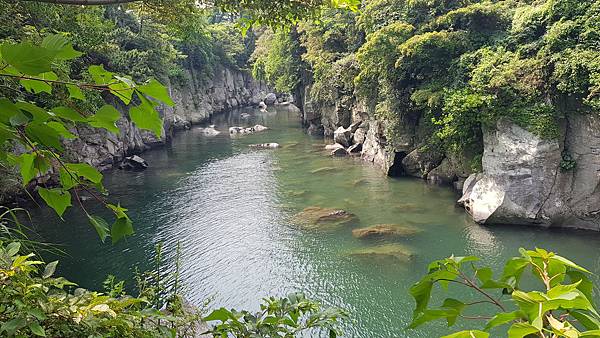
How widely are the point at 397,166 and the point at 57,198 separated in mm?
17683

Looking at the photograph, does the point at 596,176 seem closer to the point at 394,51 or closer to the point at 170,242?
the point at 394,51

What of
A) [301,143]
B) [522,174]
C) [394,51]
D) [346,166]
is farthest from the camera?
[301,143]

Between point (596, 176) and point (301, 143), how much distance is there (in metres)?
17.2

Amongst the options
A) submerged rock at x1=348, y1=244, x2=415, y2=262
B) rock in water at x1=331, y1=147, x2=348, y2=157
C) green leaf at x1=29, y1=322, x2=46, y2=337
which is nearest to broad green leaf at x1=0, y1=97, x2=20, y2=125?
green leaf at x1=29, y1=322, x2=46, y2=337

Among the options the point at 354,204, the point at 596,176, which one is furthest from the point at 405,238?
the point at 596,176

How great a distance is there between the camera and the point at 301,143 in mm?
26781

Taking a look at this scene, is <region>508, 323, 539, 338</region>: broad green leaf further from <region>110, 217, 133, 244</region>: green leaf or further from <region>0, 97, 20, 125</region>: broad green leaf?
<region>0, 97, 20, 125</region>: broad green leaf

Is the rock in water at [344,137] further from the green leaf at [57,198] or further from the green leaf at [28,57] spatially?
the green leaf at [28,57]

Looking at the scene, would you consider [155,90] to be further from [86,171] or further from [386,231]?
[386,231]

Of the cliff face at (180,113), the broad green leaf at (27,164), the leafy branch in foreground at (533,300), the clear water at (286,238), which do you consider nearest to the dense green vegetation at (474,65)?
the clear water at (286,238)

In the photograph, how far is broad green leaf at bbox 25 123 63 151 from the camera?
1.01 metres

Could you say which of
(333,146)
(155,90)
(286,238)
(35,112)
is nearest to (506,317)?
(155,90)

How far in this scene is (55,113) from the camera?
1.07 metres

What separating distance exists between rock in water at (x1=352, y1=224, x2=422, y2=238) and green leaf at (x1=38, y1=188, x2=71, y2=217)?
460 inches
